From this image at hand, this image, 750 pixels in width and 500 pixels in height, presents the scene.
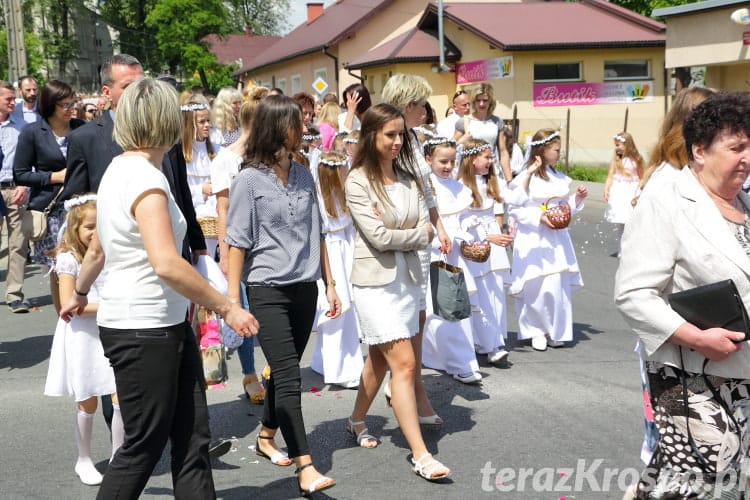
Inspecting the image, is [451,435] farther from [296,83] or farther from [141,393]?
[296,83]

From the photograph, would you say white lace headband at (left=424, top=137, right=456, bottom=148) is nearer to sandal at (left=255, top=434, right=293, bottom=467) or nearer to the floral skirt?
sandal at (left=255, top=434, right=293, bottom=467)

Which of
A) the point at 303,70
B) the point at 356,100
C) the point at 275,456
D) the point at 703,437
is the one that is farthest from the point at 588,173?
the point at 303,70

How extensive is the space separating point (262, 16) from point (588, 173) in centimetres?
7290

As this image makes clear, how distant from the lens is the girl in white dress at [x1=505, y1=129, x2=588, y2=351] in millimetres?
7543

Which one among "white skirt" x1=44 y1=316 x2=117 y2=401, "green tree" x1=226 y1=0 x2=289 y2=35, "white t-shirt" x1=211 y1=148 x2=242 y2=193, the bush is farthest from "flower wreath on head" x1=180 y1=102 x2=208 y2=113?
"green tree" x1=226 y1=0 x2=289 y2=35

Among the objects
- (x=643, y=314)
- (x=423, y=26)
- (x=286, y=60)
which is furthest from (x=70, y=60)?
(x=643, y=314)

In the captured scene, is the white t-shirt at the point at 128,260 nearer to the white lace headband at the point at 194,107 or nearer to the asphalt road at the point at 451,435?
the asphalt road at the point at 451,435

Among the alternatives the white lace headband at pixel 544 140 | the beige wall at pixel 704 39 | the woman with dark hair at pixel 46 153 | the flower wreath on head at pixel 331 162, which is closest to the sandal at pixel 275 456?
the flower wreath on head at pixel 331 162

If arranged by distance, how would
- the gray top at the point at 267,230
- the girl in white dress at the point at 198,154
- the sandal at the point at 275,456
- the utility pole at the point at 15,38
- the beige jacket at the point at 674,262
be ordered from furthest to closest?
the utility pole at the point at 15,38, the girl in white dress at the point at 198,154, the sandal at the point at 275,456, the gray top at the point at 267,230, the beige jacket at the point at 674,262

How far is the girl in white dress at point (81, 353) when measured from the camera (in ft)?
15.3

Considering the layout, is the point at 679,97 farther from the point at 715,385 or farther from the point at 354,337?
the point at 354,337

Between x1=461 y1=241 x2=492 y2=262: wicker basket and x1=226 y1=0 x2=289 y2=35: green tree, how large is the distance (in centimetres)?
8495

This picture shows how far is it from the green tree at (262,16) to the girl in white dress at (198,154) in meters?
83.4

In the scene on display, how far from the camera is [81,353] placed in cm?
466
